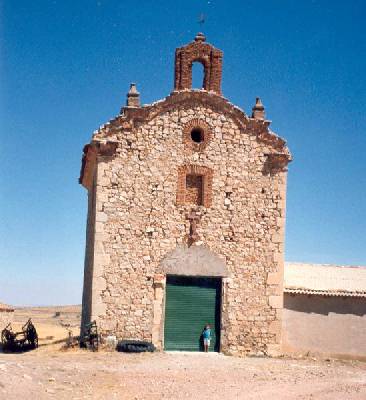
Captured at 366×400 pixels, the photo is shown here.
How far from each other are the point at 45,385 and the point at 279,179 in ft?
34.8

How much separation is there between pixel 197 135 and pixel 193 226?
3.07 meters

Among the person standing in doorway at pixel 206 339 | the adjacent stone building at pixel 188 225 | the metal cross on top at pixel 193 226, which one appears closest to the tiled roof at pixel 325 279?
the adjacent stone building at pixel 188 225

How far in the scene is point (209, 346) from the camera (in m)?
18.0

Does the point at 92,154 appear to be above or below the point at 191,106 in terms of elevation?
below

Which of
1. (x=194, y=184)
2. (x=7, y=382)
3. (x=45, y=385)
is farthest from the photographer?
(x=194, y=184)

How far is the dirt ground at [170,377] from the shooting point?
11.1 m

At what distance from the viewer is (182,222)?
59.8 feet

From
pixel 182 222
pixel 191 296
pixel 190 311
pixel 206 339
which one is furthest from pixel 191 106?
pixel 206 339

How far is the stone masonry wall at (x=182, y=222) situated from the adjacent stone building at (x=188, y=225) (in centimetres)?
3

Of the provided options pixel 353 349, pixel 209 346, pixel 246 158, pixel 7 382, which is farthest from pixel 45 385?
pixel 353 349

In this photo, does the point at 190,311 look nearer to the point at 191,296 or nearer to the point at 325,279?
the point at 191,296

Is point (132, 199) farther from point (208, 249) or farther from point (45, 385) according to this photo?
point (45, 385)

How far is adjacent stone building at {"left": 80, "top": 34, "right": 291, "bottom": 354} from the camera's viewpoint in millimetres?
17641

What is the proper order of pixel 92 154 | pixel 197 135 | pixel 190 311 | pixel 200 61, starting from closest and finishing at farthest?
pixel 190 311 → pixel 92 154 → pixel 197 135 → pixel 200 61
